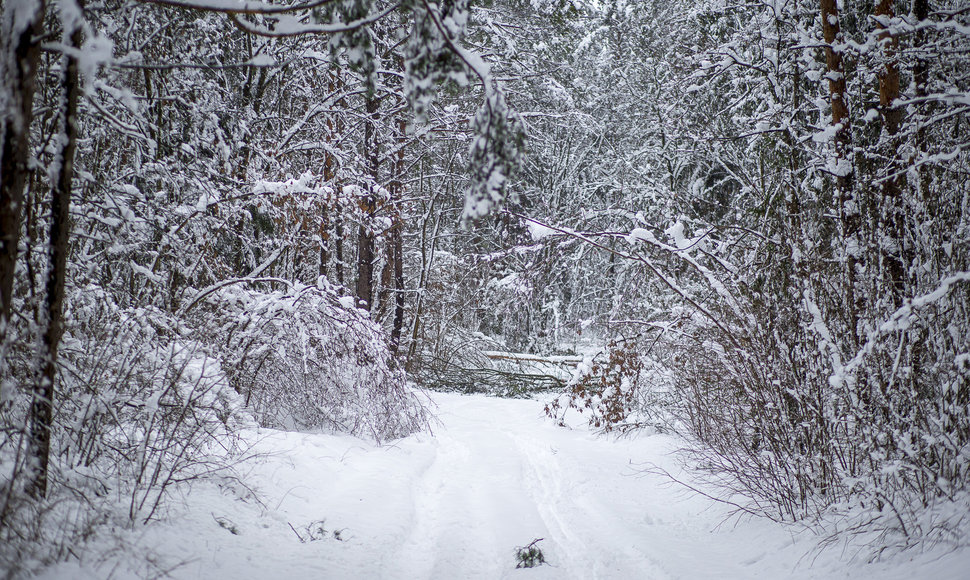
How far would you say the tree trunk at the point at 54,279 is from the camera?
3053 mm

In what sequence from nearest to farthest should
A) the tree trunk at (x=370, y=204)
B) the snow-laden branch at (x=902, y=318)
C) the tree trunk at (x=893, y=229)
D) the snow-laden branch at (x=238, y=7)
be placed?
the snow-laden branch at (x=238, y=7) → the snow-laden branch at (x=902, y=318) → the tree trunk at (x=893, y=229) → the tree trunk at (x=370, y=204)

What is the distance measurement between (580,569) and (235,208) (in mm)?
5640

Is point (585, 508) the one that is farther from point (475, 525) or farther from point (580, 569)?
point (580, 569)

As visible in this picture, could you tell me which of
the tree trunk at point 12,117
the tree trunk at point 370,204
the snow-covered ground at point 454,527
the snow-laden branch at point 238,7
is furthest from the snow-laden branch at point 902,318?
the tree trunk at point 370,204

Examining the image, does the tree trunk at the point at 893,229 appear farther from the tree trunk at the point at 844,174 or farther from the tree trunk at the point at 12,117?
the tree trunk at the point at 12,117

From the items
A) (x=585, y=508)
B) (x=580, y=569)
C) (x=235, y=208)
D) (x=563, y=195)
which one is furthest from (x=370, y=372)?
(x=563, y=195)

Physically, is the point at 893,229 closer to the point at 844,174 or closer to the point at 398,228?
the point at 844,174

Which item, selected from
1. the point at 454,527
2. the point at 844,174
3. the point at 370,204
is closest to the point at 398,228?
the point at 370,204

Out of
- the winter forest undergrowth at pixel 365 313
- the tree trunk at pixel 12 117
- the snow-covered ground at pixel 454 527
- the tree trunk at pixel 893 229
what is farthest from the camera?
the tree trunk at pixel 893 229

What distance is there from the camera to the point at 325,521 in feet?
14.9

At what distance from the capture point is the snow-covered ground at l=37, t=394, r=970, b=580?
342 cm

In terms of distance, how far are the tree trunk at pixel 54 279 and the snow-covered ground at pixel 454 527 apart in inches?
28.0

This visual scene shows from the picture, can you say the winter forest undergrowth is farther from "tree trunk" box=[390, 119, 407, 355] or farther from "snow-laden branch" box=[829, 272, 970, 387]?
"tree trunk" box=[390, 119, 407, 355]

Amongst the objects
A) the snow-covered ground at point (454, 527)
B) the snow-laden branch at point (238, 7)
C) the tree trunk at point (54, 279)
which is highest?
the snow-laden branch at point (238, 7)
